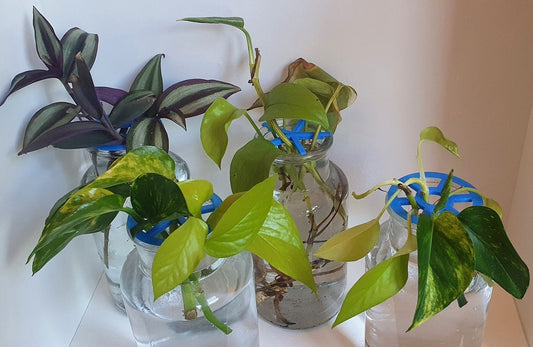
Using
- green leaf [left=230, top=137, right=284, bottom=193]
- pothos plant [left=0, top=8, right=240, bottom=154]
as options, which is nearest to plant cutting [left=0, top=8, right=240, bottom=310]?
pothos plant [left=0, top=8, right=240, bottom=154]

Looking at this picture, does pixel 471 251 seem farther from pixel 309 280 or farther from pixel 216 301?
pixel 216 301

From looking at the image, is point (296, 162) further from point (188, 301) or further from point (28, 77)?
point (28, 77)

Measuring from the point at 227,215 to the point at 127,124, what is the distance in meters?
0.28

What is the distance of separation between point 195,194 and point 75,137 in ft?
0.67

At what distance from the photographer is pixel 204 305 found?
557mm

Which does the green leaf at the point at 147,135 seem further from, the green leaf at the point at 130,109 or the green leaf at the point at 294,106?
the green leaf at the point at 294,106

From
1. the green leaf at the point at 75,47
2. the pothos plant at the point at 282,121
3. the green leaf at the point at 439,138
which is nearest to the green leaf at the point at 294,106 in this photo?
the pothos plant at the point at 282,121

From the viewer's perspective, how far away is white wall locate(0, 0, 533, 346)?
64 centimetres

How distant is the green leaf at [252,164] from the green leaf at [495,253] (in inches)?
8.1

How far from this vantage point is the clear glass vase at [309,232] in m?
0.68

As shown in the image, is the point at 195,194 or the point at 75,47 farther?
the point at 75,47

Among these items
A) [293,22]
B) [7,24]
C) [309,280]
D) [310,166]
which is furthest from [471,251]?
[7,24]

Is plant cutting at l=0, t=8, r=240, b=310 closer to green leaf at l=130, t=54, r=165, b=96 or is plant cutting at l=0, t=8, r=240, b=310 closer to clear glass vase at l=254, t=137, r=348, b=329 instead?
green leaf at l=130, t=54, r=165, b=96

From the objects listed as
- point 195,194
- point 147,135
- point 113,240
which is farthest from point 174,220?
point 113,240
